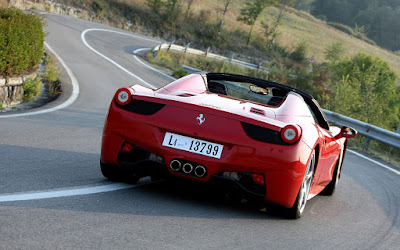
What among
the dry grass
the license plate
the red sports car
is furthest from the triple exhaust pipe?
the dry grass

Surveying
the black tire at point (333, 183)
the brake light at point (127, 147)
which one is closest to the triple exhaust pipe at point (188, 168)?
the brake light at point (127, 147)

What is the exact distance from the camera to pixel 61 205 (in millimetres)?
4270

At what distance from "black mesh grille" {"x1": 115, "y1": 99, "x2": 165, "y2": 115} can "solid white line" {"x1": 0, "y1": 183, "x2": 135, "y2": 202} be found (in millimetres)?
750

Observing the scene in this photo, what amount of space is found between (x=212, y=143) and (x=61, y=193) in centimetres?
127

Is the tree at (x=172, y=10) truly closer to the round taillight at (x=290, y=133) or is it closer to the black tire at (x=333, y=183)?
the black tire at (x=333, y=183)

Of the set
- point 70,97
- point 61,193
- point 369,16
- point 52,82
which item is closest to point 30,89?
point 70,97

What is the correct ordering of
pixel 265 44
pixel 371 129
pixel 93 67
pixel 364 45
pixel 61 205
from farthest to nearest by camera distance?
1. pixel 364 45
2. pixel 265 44
3. pixel 93 67
4. pixel 371 129
5. pixel 61 205

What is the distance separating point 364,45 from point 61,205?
10231 centimetres

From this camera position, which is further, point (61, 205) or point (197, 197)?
point (197, 197)

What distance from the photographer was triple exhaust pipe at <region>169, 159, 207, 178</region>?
4.69m

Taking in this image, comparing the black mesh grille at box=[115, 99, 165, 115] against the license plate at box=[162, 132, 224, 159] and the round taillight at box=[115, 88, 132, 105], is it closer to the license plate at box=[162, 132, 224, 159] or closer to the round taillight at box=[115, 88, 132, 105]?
the round taillight at box=[115, 88, 132, 105]

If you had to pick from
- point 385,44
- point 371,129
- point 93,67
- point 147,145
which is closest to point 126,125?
point 147,145

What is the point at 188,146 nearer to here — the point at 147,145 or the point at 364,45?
the point at 147,145

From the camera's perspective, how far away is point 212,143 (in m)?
4.68
